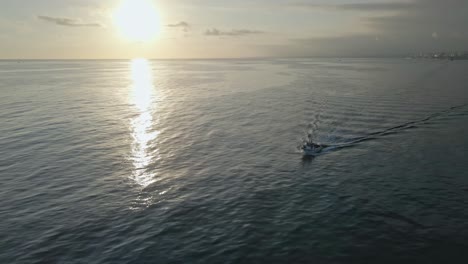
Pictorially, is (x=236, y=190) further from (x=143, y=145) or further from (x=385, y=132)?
(x=385, y=132)

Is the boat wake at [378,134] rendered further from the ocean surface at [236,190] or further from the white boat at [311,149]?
the white boat at [311,149]

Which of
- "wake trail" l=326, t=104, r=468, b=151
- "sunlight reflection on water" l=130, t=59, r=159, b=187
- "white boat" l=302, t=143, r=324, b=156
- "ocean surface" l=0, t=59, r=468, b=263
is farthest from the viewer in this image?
"wake trail" l=326, t=104, r=468, b=151

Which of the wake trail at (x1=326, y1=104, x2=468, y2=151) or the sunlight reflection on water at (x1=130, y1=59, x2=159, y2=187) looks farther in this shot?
the wake trail at (x1=326, y1=104, x2=468, y2=151)

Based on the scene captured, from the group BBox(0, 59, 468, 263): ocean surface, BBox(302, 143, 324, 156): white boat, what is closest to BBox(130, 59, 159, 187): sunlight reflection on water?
BBox(0, 59, 468, 263): ocean surface

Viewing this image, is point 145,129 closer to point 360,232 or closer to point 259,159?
point 259,159

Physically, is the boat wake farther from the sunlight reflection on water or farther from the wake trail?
the sunlight reflection on water

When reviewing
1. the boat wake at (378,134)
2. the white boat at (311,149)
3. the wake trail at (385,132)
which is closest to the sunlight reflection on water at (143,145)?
the white boat at (311,149)

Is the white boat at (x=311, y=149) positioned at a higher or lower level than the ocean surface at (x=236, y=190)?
higher

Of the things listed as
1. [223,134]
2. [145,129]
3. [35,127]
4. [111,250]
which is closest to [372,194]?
[111,250]

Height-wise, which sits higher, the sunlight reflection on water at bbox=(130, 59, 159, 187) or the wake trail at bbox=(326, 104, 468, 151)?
the wake trail at bbox=(326, 104, 468, 151)
